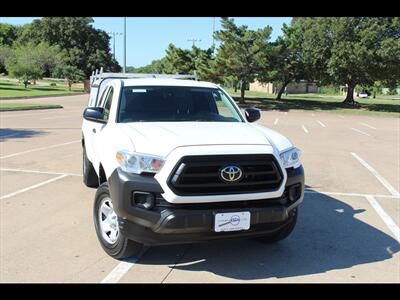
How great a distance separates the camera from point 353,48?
3500cm

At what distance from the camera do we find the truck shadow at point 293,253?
14.1 feet

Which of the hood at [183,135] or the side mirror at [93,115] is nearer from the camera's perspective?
the hood at [183,135]

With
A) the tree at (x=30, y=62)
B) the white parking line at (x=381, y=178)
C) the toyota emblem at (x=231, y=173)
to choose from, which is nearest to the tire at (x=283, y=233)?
the toyota emblem at (x=231, y=173)

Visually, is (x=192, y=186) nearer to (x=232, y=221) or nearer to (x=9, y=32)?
(x=232, y=221)

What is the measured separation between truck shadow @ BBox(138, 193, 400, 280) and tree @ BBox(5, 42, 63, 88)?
50.8 metres

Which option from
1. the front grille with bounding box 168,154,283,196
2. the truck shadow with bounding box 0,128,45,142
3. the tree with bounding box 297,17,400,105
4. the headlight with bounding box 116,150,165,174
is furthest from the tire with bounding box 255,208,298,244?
the tree with bounding box 297,17,400,105

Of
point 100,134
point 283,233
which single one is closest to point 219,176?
point 283,233

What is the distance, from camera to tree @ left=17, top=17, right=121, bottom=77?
87.9 metres

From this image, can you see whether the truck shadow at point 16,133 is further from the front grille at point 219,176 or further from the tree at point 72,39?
the tree at point 72,39

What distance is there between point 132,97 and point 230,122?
1.23 m

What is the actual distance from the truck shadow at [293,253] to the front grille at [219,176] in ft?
2.76

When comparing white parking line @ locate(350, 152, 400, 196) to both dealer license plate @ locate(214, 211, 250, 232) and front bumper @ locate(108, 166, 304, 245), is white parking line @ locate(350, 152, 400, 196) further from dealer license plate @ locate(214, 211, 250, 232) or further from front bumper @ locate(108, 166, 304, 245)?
dealer license plate @ locate(214, 211, 250, 232)

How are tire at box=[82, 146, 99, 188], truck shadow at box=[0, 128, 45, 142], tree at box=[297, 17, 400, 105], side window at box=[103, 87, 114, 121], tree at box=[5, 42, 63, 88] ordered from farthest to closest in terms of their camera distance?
tree at box=[5, 42, 63, 88], tree at box=[297, 17, 400, 105], truck shadow at box=[0, 128, 45, 142], tire at box=[82, 146, 99, 188], side window at box=[103, 87, 114, 121]
